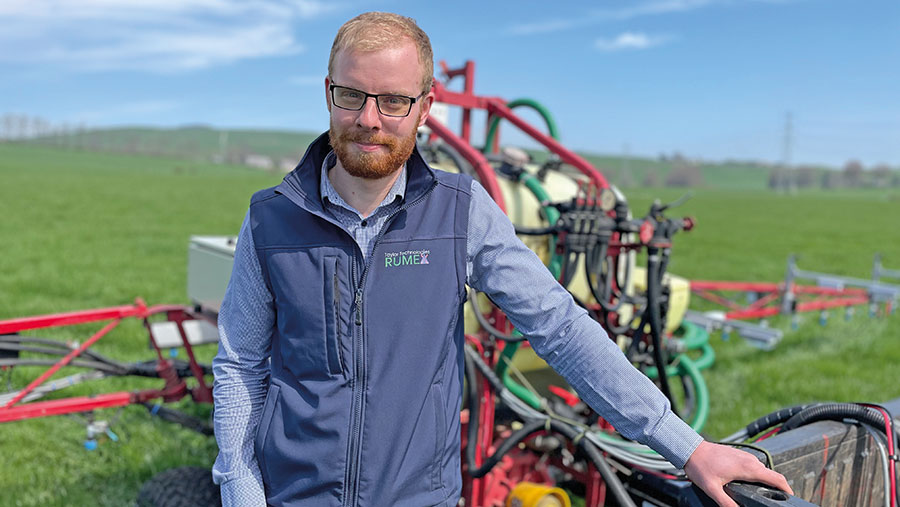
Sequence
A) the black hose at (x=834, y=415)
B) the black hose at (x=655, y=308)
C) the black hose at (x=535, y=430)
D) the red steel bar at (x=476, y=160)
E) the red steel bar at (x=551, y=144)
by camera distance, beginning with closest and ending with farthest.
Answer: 1. the black hose at (x=834, y=415)
2. the black hose at (x=535, y=430)
3. the black hose at (x=655, y=308)
4. the red steel bar at (x=476, y=160)
5. the red steel bar at (x=551, y=144)

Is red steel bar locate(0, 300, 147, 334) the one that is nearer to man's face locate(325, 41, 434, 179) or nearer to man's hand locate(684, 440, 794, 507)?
man's face locate(325, 41, 434, 179)

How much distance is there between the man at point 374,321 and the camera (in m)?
1.81

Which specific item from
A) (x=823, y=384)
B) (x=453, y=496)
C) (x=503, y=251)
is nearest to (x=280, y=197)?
(x=503, y=251)

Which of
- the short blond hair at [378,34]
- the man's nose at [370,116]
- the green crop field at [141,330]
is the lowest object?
the green crop field at [141,330]

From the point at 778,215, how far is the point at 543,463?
137ft

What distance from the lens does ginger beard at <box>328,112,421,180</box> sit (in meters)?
1.81

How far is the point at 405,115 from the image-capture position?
1816mm

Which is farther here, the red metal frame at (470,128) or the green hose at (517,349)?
the red metal frame at (470,128)

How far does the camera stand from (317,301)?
6.06 feet

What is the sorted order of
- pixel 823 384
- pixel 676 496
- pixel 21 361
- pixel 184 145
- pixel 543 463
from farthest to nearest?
1. pixel 184 145
2. pixel 823 384
3. pixel 543 463
4. pixel 21 361
5. pixel 676 496

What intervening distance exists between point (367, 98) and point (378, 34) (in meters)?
0.16

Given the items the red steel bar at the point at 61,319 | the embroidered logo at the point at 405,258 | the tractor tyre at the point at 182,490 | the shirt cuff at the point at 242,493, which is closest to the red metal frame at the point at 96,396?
the red steel bar at the point at 61,319

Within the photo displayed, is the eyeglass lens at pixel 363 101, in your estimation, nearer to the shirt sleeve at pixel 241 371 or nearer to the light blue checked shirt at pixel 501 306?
the light blue checked shirt at pixel 501 306

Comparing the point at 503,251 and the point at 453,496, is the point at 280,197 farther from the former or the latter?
the point at 453,496
